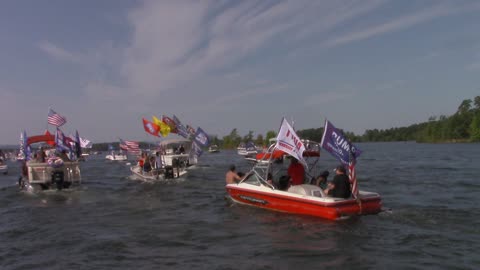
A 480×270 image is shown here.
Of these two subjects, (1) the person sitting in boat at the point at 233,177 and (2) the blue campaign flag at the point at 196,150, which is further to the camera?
(2) the blue campaign flag at the point at 196,150

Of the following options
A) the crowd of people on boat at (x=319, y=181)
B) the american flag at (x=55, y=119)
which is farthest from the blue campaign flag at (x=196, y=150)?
the crowd of people on boat at (x=319, y=181)

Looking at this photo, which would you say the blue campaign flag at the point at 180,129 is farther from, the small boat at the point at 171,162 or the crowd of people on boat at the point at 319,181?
the crowd of people on boat at the point at 319,181

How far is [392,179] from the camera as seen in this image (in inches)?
1013

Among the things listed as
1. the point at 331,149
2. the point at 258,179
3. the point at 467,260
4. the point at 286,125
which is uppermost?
the point at 286,125

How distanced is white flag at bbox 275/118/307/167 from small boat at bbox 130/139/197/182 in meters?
14.3

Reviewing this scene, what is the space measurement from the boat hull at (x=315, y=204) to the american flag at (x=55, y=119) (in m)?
14.4

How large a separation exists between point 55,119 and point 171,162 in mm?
12667

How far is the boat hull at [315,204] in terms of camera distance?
12180mm

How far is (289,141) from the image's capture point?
13859mm

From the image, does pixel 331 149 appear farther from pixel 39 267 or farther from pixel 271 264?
pixel 39 267

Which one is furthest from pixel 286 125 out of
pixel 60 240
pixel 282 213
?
pixel 60 240

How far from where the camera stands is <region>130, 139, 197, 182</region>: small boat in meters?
27.0

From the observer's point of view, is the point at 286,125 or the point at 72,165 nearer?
the point at 286,125

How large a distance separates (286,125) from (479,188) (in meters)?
11.6
